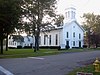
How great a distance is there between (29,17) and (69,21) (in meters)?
34.7

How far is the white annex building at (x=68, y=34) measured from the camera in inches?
3270

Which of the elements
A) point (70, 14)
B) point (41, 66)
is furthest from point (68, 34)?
point (41, 66)

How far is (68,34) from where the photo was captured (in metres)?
84.6

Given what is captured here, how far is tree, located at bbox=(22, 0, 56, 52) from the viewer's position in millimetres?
50497

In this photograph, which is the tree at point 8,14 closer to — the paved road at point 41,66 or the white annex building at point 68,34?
the paved road at point 41,66

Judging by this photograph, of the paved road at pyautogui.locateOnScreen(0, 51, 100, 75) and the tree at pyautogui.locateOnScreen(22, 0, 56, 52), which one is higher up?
the tree at pyautogui.locateOnScreen(22, 0, 56, 52)

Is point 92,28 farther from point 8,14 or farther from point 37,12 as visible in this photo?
point 8,14

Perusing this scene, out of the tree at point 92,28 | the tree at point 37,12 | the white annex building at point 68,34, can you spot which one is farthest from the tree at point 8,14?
the tree at point 92,28

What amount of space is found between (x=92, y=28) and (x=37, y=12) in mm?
39431

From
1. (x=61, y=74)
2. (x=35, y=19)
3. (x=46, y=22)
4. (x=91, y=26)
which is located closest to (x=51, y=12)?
(x=46, y=22)

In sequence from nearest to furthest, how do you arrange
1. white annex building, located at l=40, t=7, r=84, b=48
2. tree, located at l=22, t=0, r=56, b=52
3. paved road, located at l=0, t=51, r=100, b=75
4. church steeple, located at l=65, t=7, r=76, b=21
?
paved road, located at l=0, t=51, r=100, b=75 < tree, located at l=22, t=0, r=56, b=52 < white annex building, located at l=40, t=7, r=84, b=48 < church steeple, located at l=65, t=7, r=76, b=21

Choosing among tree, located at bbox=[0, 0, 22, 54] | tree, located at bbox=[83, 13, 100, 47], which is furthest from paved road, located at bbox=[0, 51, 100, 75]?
tree, located at bbox=[83, 13, 100, 47]

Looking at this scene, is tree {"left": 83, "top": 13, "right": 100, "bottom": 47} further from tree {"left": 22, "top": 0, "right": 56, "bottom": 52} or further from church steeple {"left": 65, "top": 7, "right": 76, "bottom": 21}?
tree {"left": 22, "top": 0, "right": 56, "bottom": 52}

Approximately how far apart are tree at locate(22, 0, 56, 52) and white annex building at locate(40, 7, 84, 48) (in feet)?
75.0
